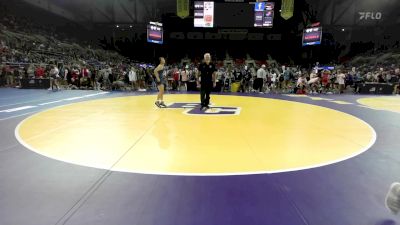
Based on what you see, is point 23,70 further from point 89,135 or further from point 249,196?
point 249,196

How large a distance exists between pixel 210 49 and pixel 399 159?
38774 millimetres

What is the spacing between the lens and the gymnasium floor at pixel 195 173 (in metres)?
2.37

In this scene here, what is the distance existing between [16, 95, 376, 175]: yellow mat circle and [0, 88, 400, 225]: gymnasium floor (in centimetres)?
2

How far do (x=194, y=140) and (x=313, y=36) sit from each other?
76.8 ft

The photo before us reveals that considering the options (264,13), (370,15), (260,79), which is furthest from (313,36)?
(260,79)

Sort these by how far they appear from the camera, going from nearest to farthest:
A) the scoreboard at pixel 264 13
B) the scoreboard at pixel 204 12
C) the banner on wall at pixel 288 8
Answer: the banner on wall at pixel 288 8 < the scoreboard at pixel 264 13 < the scoreboard at pixel 204 12

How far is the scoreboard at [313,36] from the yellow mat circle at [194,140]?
19.4 meters

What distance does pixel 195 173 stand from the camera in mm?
3240

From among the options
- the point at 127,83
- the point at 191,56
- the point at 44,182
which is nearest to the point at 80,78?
the point at 127,83

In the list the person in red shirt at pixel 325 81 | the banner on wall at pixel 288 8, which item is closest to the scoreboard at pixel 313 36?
A: the banner on wall at pixel 288 8

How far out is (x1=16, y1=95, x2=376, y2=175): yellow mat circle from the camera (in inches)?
141

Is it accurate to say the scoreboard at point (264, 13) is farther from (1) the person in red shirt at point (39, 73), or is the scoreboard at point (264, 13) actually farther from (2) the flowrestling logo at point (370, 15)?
(1) the person in red shirt at point (39, 73)

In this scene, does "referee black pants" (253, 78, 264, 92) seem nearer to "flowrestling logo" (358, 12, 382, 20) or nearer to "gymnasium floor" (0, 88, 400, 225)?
"gymnasium floor" (0, 88, 400, 225)

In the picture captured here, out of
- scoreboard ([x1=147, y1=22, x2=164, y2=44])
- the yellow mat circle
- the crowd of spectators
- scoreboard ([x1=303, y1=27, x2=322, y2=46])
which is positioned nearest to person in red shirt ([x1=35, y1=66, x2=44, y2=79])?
the crowd of spectators
